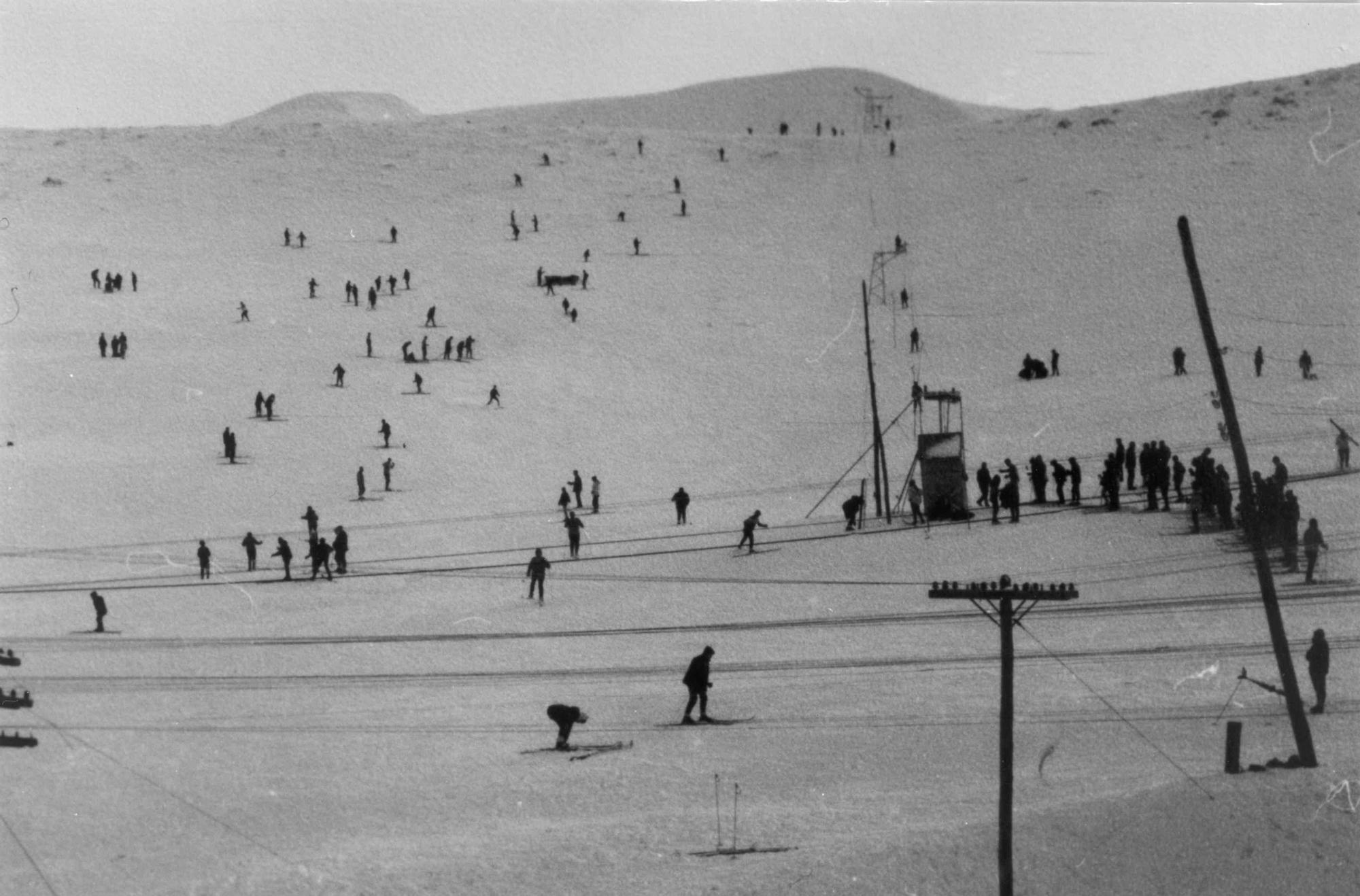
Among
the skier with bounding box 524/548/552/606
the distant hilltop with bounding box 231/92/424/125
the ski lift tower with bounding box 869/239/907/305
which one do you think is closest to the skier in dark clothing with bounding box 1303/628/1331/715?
the skier with bounding box 524/548/552/606

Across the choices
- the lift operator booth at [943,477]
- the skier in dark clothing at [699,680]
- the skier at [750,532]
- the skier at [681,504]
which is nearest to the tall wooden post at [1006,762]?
the skier in dark clothing at [699,680]

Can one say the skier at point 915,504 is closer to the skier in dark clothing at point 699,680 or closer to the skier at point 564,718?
the skier in dark clothing at point 699,680

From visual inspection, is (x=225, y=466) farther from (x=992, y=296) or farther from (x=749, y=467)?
(x=992, y=296)

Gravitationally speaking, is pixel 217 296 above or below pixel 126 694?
above

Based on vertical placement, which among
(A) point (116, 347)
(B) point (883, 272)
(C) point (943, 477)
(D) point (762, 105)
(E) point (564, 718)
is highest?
(D) point (762, 105)

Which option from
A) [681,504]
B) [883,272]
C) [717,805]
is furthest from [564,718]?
[883,272]

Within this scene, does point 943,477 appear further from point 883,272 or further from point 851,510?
point 883,272

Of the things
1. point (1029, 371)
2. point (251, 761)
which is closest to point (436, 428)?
point (1029, 371)
